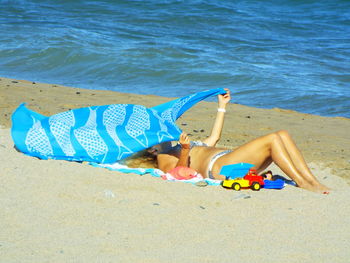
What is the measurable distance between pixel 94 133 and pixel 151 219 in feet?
4.99

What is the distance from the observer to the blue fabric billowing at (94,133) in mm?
5043

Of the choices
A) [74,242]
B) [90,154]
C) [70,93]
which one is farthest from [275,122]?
[74,242]

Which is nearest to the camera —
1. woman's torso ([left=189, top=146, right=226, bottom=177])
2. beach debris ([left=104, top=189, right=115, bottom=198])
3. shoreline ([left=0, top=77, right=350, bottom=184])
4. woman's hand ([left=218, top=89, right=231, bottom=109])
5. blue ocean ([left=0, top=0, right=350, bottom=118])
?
beach debris ([left=104, top=189, right=115, bottom=198])

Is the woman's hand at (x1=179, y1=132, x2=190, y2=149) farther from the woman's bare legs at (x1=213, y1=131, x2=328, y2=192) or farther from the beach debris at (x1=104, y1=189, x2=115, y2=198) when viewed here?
the beach debris at (x1=104, y1=189, x2=115, y2=198)

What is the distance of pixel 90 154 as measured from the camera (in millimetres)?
5035

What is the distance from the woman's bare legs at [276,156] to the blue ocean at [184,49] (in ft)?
16.5

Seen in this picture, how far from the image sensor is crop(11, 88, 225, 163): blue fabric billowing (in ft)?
16.5

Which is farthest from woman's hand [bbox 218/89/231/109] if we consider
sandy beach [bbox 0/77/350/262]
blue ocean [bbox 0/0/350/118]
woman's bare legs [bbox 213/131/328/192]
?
blue ocean [bbox 0/0/350/118]

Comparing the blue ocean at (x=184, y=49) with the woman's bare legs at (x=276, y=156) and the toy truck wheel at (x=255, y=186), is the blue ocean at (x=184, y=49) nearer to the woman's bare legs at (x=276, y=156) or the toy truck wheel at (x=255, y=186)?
the woman's bare legs at (x=276, y=156)

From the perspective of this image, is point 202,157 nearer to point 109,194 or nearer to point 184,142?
point 184,142

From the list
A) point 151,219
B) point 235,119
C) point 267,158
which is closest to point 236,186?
point 267,158

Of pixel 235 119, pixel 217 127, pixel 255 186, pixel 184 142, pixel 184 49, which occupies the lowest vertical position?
pixel 184 49

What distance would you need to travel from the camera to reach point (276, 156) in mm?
4777

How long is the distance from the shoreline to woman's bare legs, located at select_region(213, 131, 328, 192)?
846 millimetres
